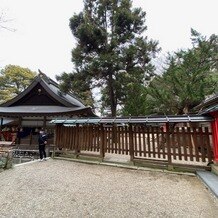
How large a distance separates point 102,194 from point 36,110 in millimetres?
10747

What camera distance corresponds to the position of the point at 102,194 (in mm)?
5648

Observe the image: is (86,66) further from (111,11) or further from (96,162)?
(96,162)

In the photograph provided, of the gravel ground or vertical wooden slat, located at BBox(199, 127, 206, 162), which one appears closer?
the gravel ground

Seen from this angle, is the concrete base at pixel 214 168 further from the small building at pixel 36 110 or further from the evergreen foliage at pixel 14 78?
the evergreen foliage at pixel 14 78

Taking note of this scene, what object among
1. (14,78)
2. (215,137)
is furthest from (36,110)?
(14,78)

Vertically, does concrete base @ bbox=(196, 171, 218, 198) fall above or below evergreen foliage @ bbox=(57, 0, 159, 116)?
below

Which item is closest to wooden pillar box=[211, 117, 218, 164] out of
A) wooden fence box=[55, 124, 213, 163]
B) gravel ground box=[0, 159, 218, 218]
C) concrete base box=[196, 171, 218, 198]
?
wooden fence box=[55, 124, 213, 163]

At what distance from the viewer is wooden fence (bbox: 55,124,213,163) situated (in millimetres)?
7887

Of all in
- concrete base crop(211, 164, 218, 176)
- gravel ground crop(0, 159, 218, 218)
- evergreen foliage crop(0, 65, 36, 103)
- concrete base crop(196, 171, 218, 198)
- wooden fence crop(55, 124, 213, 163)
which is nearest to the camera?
gravel ground crop(0, 159, 218, 218)

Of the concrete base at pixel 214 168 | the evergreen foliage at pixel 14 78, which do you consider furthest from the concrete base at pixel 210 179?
the evergreen foliage at pixel 14 78

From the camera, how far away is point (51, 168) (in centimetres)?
892

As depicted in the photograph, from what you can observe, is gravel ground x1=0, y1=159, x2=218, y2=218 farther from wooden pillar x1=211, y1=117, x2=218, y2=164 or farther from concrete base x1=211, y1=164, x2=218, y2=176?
wooden pillar x1=211, y1=117, x2=218, y2=164

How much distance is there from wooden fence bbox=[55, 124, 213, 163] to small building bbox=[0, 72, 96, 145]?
3.07 metres

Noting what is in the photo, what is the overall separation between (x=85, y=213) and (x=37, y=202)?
4.84ft
